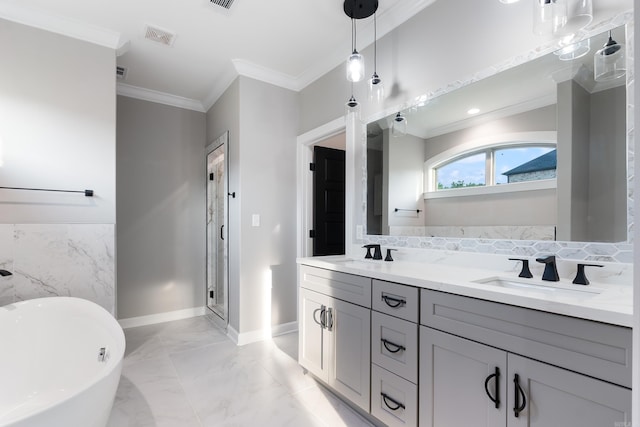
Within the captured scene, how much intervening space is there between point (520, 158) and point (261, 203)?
87.6 inches

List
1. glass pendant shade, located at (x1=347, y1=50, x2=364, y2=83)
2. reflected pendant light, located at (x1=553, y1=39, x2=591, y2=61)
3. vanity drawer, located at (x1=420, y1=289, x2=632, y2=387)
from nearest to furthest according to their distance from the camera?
vanity drawer, located at (x1=420, y1=289, x2=632, y2=387)
reflected pendant light, located at (x1=553, y1=39, x2=591, y2=61)
glass pendant shade, located at (x1=347, y1=50, x2=364, y2=83)

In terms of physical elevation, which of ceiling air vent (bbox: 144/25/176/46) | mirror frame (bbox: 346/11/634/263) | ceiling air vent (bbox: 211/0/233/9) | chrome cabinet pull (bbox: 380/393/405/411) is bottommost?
chrome cabinet pull (bbox: 380/393/405/411)

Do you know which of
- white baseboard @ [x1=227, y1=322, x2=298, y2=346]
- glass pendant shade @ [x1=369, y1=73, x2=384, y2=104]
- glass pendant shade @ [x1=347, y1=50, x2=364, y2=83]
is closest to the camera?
glass pendant shade @ [x1=347, y1=50, x2=364, y2=83]

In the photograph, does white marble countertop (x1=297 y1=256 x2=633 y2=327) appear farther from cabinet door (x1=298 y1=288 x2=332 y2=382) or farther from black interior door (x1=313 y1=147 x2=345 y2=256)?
black interior door (x1=313 y1=147 x2=345 y2=256)

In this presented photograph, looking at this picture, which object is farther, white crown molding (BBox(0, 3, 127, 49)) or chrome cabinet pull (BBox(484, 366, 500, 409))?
white crown molding (BBox(0, 3, 127, 49))

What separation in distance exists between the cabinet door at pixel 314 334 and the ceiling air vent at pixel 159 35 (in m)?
2.34

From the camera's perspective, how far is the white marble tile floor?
1782 millimetres

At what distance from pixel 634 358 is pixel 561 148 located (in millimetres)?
1278

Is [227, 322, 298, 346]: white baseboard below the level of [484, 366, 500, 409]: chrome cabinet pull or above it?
below

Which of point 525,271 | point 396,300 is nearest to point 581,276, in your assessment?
point 525,271

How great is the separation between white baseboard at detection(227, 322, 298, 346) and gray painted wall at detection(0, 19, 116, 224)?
1534 millimetres

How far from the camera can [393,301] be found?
1.53m

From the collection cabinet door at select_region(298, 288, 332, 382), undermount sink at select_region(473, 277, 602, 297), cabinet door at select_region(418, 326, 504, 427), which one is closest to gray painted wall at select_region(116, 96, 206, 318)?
cabinet door at select_region(298, 288, 332, 382)

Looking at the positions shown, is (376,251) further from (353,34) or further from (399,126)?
(353,34)
